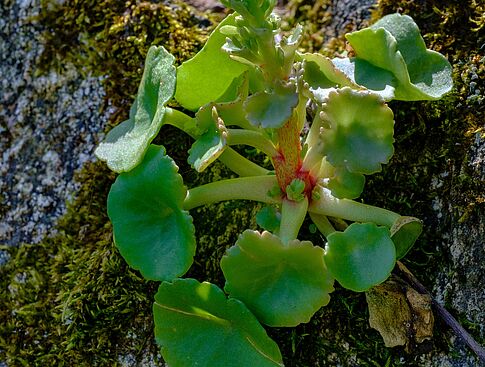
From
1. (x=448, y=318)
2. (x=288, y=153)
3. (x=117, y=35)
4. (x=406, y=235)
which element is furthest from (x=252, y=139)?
(x=117, y=35)

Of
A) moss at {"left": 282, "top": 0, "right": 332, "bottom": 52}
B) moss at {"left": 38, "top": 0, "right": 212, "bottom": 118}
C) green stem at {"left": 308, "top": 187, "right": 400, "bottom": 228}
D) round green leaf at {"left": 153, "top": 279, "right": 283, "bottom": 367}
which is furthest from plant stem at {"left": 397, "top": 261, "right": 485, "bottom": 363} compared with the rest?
moss at {"left": 38, "top": 0, "right": 212, "bottom": 118}

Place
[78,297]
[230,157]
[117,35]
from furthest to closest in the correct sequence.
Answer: [117,35] → [78,297] → [230,157]

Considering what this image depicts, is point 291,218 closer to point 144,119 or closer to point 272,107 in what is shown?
point 272,107

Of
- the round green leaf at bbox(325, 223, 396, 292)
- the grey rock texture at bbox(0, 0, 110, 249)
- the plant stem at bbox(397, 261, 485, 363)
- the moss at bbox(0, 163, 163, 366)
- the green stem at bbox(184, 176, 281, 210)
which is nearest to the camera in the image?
the round green leaf at bbox(325, 223, 396, 292)

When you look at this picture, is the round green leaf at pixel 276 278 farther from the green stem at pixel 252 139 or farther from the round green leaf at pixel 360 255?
the green stem at pixel 252 139

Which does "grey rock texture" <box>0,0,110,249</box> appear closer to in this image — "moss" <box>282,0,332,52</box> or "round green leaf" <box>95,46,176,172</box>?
"round green leaf" <box>95,46,176,172</box>

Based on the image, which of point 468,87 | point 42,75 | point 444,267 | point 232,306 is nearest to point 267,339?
point 232,306
